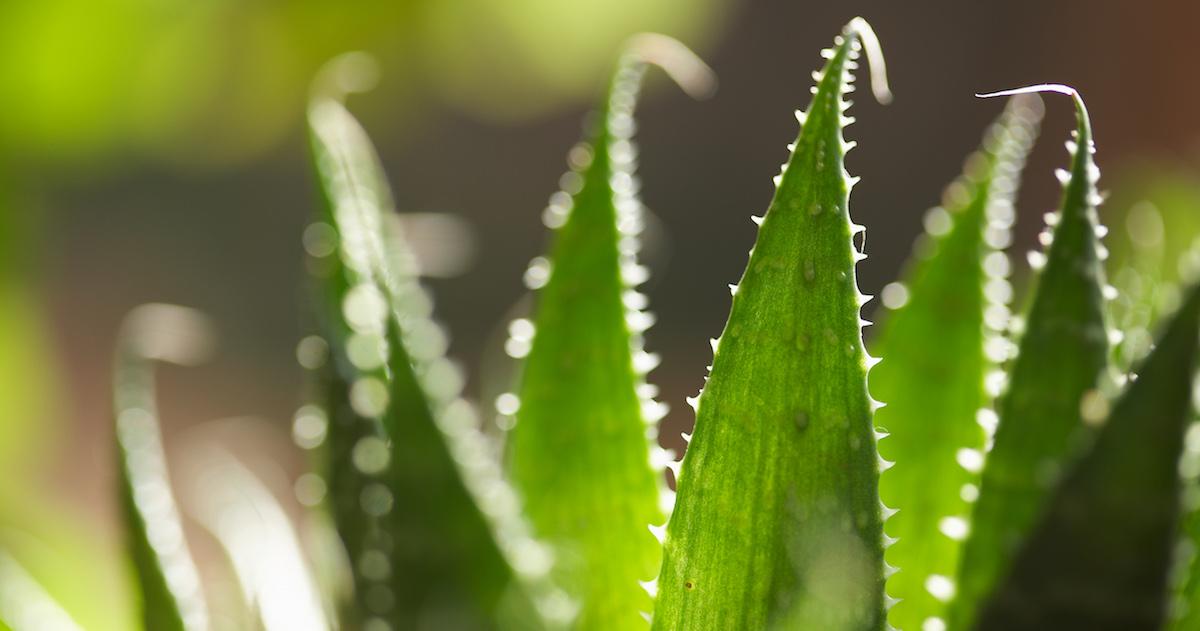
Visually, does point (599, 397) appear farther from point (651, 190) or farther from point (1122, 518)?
point (651, 190)

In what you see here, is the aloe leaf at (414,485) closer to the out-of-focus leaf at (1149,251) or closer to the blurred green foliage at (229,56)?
the out-of-focus leaf at (1149,251)

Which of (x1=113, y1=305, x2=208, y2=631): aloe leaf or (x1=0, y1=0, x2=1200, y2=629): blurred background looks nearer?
(x1=113, y1=305, x2=208, y2=631): aloe leaf

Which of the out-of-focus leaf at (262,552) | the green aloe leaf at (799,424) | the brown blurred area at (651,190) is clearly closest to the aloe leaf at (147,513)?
the out-of-focus leaf at (262,552)

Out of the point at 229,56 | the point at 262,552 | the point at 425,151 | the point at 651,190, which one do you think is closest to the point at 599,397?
the point at 262,552

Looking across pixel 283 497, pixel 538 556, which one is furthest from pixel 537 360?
pixel 283 497

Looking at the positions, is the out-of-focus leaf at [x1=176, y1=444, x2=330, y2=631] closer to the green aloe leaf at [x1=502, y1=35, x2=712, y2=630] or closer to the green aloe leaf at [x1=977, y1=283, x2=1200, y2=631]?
the green aloe leaf at [x1=502, y1=35, x2=712, y2=630]

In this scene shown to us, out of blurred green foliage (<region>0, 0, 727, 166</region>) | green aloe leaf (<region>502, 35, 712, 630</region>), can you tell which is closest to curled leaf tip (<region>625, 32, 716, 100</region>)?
green aloe leaf (<region>502, 35, 712, 630</region>)

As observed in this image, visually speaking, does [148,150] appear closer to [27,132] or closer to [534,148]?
[27,132]
